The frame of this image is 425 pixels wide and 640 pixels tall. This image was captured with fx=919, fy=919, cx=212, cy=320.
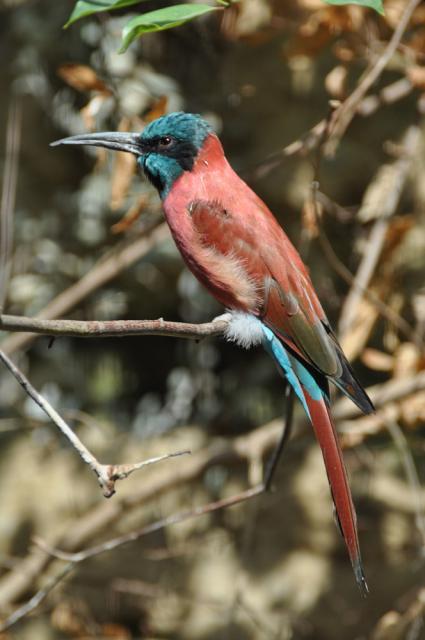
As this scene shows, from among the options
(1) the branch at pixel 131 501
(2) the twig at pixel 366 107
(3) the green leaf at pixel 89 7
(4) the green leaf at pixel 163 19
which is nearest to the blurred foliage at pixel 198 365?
(1) the branch at pixel 131 501

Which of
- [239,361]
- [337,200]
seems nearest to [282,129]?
[337,200]

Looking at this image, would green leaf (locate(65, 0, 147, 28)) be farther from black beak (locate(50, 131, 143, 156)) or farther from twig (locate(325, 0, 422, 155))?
twig (locate(325, 0, 422, 155))

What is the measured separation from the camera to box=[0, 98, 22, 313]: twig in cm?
264

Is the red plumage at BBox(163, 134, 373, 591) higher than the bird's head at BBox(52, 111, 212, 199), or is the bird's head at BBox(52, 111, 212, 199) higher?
the bird's head at BBox(52, 111, 212, 199)

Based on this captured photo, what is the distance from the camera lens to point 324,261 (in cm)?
303

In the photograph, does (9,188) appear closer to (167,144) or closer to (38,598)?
(167,144)

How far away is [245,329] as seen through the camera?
213 cm

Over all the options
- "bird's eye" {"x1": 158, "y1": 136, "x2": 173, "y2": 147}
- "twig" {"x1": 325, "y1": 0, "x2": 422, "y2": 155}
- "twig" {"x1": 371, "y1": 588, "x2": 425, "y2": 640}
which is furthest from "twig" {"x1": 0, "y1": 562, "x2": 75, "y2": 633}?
"twig" {"x1": 325, "y1": 0, "x2": 422, "y2": 155}

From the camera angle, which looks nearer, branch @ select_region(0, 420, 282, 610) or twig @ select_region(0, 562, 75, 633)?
twig @ select_region(0, 562, 75, 633)

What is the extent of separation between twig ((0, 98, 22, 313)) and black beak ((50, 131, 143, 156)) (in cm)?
48

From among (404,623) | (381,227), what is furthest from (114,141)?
(404,623)

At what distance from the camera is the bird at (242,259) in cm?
202

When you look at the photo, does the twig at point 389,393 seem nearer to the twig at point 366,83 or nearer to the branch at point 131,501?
the branch at point 131,501

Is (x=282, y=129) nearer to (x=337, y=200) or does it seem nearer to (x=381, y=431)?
(x=337, y=200)
